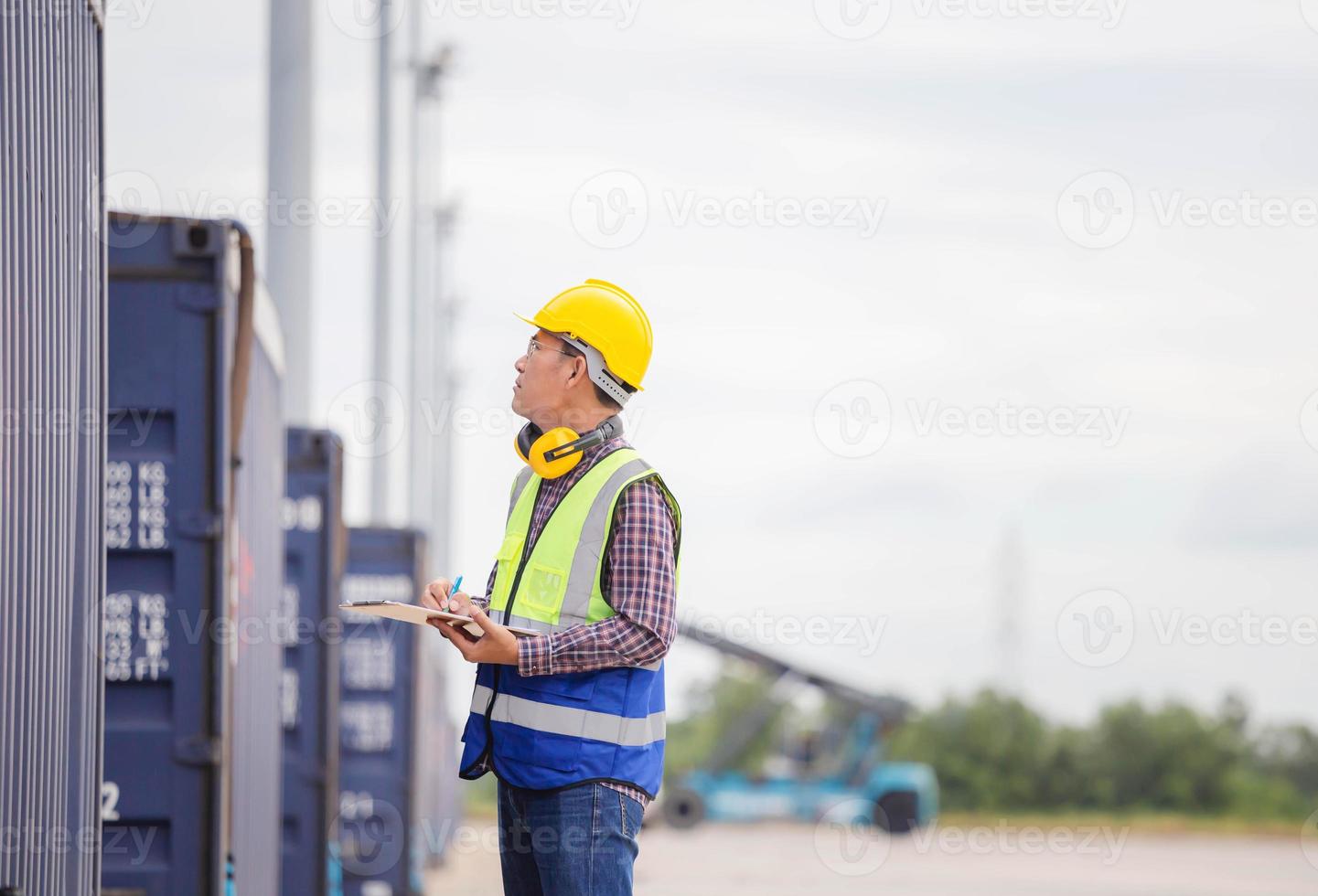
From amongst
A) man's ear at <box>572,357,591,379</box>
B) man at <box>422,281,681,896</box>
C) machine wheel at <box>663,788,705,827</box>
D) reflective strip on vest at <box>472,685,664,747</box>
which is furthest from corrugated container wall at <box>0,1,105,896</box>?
machine wheel at <box>663,788,705,827</box>

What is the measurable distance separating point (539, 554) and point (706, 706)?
40916 mm

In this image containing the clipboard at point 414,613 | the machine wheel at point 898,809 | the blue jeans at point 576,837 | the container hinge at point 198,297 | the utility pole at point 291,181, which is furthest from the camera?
the machine wheel at point 898,809

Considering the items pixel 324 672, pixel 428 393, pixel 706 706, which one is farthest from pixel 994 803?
pixel 324 672

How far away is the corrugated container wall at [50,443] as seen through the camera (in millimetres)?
3385

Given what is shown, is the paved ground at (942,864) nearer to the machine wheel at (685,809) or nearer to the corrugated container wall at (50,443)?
the machine wheel at (685,809)

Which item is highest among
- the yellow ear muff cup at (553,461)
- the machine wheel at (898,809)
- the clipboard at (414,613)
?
the yellow ear muff cup at (553,461)

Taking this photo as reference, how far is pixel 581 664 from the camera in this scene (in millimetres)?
3682

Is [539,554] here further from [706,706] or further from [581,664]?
[706,706]

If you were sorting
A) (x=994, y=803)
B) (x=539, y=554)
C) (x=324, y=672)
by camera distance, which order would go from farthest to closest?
(x=994, y=803) → (x=324, y=672) → (x=539, y=554)

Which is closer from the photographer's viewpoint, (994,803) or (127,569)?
(127,569)

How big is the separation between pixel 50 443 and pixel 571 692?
1300 millimetres

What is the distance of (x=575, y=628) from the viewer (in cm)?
370

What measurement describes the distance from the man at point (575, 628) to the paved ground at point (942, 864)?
12.2 meters

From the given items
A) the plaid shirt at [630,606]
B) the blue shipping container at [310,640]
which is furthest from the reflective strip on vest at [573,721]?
the blue shipping container at [310,640]
